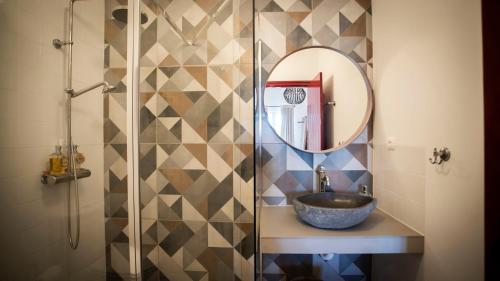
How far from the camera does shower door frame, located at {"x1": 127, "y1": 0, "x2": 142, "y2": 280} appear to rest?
743mm

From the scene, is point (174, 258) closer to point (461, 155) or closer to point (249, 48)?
point (249, 48)

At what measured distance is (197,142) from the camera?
879 mm

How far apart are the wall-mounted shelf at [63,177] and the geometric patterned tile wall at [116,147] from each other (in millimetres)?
167

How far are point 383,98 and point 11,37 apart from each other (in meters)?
1.92

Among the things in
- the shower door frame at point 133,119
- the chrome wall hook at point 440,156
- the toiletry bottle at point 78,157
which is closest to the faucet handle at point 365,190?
the chrome wall hook at point 440,156

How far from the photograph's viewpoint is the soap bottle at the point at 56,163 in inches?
35.9

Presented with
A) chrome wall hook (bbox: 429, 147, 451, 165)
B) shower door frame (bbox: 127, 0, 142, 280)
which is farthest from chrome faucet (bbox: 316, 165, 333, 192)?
shower door frame (bbox: 127, 0, 142, 280)

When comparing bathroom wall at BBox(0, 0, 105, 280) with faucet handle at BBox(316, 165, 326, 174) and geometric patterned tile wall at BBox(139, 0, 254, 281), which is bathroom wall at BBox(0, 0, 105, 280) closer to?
geometric patterned tile wall at BBox(139, 0, 254, 281)

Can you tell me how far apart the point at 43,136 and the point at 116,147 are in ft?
1.37

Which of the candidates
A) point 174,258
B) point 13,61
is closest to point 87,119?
point 13,61

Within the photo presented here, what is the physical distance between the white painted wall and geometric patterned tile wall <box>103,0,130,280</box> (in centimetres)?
131

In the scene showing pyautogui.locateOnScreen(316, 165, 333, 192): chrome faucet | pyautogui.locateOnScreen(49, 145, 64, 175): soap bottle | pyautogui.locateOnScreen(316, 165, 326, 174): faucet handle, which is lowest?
pyautogui.locateOnScreen(316, 165, 333, 192): chrome faucet

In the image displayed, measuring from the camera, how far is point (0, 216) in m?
0.82

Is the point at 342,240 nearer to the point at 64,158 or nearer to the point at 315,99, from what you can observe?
the point at 315,99
